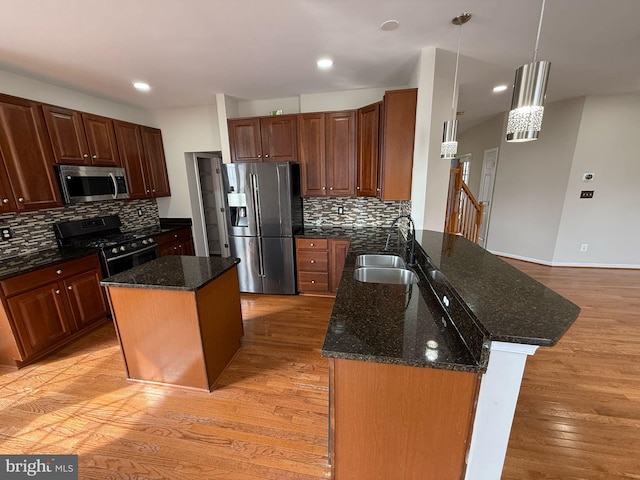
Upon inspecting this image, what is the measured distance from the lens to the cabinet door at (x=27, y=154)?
89.6 inches

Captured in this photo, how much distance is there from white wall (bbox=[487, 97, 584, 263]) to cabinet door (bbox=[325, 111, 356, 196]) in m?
3.49

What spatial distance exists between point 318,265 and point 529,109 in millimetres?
2642

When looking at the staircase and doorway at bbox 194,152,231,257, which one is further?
doorway at bbox 194,152,231,257

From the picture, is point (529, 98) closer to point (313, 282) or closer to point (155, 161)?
point (313, 282)

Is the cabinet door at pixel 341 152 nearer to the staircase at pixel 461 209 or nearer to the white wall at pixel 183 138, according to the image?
the staircase at pixel 461 209

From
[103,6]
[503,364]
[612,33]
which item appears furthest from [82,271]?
[612,33]

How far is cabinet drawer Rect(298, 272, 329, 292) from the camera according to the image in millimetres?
3379

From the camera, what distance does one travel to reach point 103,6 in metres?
1.59

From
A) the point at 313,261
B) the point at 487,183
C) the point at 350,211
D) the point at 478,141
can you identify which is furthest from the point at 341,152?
the point at 478,141

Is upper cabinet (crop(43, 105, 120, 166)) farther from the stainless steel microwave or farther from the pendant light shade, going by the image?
the pendant light shade

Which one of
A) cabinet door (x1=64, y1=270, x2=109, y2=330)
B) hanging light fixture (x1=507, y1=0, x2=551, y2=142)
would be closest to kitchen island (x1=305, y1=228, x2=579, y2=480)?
hanging light fixture (x1=507, y1=0, x2=551, y2=142)

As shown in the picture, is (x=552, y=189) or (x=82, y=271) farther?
(x=552, y=189)

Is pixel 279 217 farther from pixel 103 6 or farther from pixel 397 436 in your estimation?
pixel 397 436

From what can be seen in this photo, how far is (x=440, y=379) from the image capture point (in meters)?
1.00
